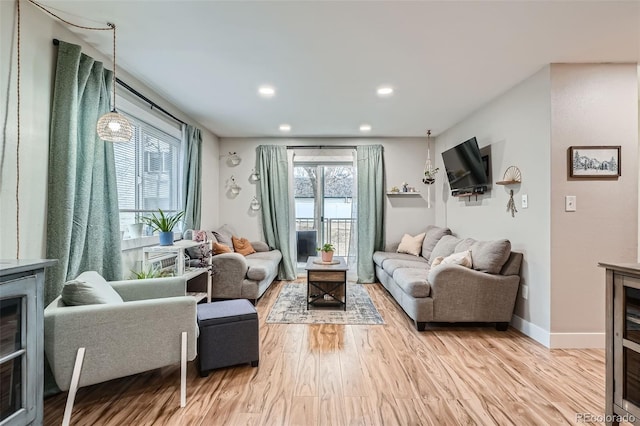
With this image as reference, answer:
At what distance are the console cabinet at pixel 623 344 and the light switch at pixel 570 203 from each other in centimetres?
132

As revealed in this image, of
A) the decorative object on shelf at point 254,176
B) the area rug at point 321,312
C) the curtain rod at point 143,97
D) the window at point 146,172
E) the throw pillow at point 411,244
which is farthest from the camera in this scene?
the decorative object on shelf at point 254,176

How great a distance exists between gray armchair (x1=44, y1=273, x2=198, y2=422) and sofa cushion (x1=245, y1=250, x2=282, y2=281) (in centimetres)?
184

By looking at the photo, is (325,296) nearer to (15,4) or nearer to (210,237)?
(210,237)

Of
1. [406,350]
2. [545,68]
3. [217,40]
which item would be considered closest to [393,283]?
[406,350]

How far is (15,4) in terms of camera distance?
1.85 meters

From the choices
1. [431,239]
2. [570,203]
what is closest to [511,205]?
[570,203]

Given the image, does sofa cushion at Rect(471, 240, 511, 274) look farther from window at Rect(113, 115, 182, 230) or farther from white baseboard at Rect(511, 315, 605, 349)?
window at Rect(113, 115, 182, 230)

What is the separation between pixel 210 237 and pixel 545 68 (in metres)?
4.14

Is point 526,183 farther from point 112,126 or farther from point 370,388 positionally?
point 112,126

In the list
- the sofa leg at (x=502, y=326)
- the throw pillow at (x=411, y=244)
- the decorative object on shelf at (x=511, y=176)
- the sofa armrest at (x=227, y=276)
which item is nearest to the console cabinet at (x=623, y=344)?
the sofa leg at (x=502, y=326)

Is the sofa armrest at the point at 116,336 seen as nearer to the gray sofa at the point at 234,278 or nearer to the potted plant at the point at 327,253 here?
the gray sofa at the point at 234,278

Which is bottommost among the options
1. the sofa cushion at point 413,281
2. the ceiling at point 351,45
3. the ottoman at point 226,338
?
the ottoman at point 226,338

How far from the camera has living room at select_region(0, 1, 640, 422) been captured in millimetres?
1937

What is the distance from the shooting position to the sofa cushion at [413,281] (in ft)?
10.1
